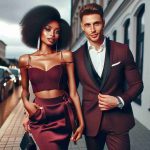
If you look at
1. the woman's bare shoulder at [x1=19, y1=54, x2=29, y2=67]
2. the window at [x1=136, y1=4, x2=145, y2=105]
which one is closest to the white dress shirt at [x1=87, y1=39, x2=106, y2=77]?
the woman's bare shoulder at [x1=19, y1=54, x2=29, y2=67]

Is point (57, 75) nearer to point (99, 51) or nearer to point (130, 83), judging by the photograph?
point (99, 51)

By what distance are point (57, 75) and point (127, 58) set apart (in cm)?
67

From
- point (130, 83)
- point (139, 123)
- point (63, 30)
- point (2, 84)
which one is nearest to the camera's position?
point (130, 83)

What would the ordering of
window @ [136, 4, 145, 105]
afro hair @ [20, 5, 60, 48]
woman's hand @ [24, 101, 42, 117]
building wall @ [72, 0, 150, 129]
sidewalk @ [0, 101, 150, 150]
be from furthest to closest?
window @ [136, 4, 145, 105] < building wall @ [72, 0, 150, 129] < sidewalk @ [0, 101, 150, 150] < afro hair @ [20, 5, 60, 48] < woman's hand @ [24, 101, 42, 117]

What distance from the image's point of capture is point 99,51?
2.93 meters

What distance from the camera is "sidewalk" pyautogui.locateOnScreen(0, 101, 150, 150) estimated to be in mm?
6449

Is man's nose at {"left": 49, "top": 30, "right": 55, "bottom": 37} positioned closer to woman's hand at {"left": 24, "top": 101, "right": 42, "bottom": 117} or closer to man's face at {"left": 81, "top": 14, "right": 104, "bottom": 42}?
man's face at {"left": 81, "top": 14, "right": 104, "bottom": 42}

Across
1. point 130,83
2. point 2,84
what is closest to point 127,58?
point 130,83

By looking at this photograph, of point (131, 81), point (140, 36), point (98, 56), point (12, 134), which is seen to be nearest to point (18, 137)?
point (12, 134)

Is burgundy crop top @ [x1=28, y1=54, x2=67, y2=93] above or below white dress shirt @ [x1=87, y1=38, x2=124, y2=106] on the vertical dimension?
below

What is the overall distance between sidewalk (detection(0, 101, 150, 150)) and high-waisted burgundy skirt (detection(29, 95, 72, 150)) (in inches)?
141

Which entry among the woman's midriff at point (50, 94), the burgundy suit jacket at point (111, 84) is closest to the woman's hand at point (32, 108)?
the woman's midriff at point (50, 94)

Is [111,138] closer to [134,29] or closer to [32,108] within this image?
[32,108]

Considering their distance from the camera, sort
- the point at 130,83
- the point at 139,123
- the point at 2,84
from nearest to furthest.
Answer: the point at 130,83 → the point at 139,123 → the point at 2,84
